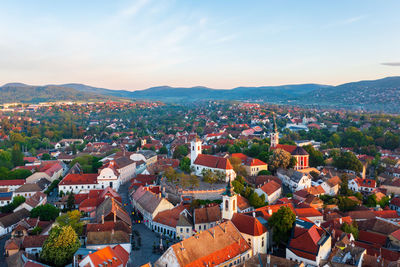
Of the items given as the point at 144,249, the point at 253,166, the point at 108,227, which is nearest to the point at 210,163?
the point at 253,166

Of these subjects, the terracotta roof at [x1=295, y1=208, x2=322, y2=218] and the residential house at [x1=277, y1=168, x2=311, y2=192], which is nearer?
the terracotta roof at [x1=295, y1=208, x2=322, y2=218]

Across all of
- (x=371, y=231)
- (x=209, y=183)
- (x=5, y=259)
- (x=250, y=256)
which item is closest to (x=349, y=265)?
(x=250, y=256)

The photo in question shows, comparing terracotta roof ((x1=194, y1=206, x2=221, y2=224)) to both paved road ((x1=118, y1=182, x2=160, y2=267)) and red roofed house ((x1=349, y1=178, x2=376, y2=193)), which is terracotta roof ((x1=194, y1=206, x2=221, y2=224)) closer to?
paved road ((x1=118, y1=182, x2=160, y2=267))

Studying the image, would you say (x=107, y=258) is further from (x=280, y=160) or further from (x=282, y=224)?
(x=280, y=160)

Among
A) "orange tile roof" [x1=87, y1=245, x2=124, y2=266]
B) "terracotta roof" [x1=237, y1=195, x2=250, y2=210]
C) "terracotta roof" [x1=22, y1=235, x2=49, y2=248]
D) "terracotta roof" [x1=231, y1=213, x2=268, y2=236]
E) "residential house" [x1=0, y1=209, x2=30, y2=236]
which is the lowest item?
"residential house" [x1=0, y1=209, x2=30, y2=236]

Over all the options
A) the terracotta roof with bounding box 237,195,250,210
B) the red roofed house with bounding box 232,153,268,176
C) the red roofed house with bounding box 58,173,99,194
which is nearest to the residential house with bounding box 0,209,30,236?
the red roofed house with bounding box 58,173,99,194

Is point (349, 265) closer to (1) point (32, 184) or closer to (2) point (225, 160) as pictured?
(2) point (225, 160)
